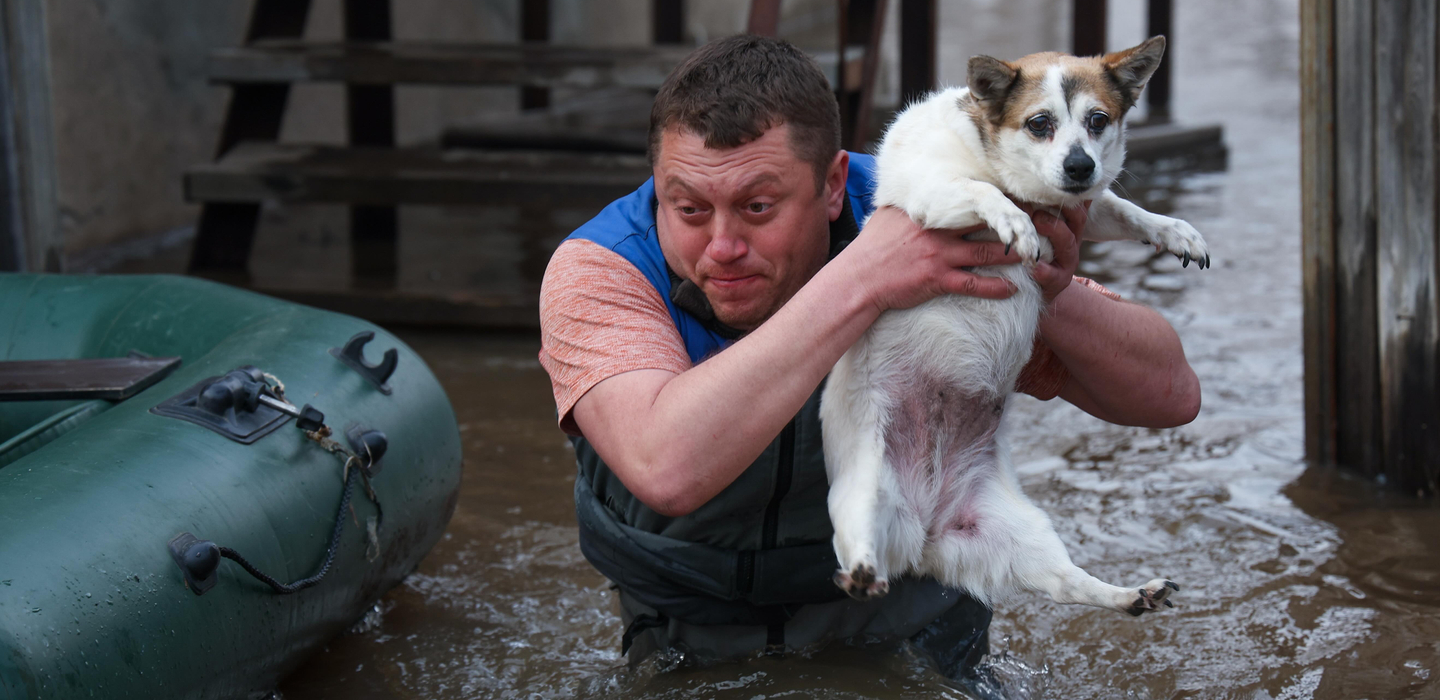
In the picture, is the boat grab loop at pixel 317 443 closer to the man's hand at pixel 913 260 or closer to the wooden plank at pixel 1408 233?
the man's hand at pixel 913 260

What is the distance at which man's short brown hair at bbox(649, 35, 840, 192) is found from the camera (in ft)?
6.68

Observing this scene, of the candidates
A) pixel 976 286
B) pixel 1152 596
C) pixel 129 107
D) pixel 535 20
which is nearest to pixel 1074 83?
pixel 976 286

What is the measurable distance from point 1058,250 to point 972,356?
9.2 inches

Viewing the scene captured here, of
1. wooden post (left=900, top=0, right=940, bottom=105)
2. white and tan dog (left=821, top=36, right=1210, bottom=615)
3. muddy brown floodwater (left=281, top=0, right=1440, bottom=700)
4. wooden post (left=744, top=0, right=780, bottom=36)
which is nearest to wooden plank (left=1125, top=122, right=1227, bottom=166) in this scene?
wooden post (left=900, top=0, right=940, bottom=105)

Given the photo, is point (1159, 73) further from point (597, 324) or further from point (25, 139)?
point (597, 324)

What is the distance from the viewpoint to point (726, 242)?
2.07 meters

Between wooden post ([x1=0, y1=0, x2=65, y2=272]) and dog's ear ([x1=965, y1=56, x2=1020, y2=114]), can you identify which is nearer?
dog's ear ([x1=965, y1=56, x2=1020, y2=114])

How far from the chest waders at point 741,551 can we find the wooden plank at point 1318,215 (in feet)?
6.01

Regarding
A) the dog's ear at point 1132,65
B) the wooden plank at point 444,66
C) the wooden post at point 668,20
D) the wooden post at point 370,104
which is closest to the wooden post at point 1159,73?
the wooden post at point 668,20

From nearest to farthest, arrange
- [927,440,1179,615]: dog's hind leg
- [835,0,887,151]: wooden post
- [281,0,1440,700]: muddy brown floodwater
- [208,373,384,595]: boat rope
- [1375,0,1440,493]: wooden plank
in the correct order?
[927,440,1179,615]: dog's hind leg < [208,373,384,595]: boat rope < [281,0,1440,700]: muddy brown floodwater < [1375,0,1440,493]: wooden plank < [835,0,887,151]: wooden post

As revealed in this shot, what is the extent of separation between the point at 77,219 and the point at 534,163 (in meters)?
2.42

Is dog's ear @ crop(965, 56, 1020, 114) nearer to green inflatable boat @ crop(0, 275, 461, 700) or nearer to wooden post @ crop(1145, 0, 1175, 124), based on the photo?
green inflatable boat @ crop(0, 275, 461, 700)

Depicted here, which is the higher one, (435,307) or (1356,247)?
(1356,247)

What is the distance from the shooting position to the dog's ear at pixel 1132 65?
7.38 ft
